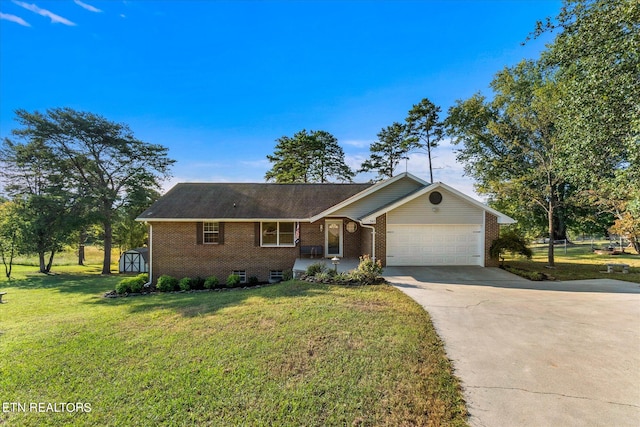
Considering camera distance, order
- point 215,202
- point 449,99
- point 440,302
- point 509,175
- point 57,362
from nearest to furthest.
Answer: point 57,362, point 440,302, point 215,202, point 509,175, point 449,99

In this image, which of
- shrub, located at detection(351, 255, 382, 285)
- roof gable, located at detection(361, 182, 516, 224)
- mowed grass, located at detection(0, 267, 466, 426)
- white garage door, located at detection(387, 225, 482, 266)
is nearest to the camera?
mowed grass, located at detection(0, 267, 466, 426)

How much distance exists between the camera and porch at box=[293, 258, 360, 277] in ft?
40.4

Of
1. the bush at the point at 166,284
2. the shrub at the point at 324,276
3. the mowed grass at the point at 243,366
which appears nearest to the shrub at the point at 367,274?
the shrub at the point at 324,276

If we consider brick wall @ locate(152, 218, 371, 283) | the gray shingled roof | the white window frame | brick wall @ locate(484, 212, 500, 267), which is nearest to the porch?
brick wall @ locate(152, 218, 371, 283)

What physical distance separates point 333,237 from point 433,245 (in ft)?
17.4

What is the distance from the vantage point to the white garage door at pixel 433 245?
13.1 meters

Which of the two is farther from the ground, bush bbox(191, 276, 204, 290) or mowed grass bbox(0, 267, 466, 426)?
mowed grass bbox(0, 267, 466, 426)

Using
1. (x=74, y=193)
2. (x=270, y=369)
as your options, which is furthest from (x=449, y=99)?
(x=74, y=193)

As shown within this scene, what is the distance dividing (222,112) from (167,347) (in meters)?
17.5

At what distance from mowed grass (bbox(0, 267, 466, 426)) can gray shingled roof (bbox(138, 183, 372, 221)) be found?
7.17 m

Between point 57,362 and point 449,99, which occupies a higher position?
point 449,99

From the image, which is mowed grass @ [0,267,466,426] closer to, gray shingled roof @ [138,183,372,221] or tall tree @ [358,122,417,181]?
gray shingled roof @ [138,183,372,221]

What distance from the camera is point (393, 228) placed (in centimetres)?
1312

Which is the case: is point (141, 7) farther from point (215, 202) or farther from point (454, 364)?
point (454, 364)
